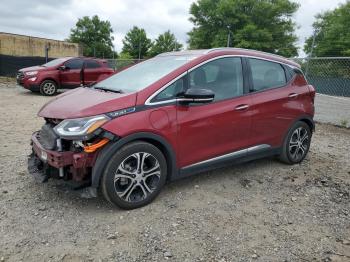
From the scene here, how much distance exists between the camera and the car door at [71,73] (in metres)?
13.1

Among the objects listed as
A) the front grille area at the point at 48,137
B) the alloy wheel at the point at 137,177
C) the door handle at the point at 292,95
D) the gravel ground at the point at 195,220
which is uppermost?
the door handle at the point at 292,95

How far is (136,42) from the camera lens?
64.2 meters

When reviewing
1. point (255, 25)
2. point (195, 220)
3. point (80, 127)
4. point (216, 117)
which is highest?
point (255, 25)

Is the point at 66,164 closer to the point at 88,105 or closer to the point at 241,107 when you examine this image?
the point at 88,105

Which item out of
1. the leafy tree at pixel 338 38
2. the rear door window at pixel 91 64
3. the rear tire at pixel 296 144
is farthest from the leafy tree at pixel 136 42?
the rear tire at pixel 296 144

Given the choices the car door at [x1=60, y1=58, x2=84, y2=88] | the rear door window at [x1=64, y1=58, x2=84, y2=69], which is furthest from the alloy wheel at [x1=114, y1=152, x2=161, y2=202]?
the rear door window at [x1=64, y1=58, x2=84, y2=69]

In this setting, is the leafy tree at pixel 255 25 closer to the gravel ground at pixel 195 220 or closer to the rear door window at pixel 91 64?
the rear door window at pixel 91 64

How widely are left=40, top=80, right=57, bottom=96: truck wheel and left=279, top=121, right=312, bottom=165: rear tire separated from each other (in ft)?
33.9

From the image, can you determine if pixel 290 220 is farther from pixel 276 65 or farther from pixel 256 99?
pixel 276 65

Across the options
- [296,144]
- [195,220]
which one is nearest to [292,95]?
[296,144]

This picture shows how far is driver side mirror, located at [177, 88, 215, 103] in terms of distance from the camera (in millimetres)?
3568

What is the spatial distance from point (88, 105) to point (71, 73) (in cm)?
1057

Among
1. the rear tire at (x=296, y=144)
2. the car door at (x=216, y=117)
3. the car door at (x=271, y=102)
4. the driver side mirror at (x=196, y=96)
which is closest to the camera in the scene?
the driver side mirror at (x=196, y=96)

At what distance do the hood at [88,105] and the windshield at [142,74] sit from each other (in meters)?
0.24
